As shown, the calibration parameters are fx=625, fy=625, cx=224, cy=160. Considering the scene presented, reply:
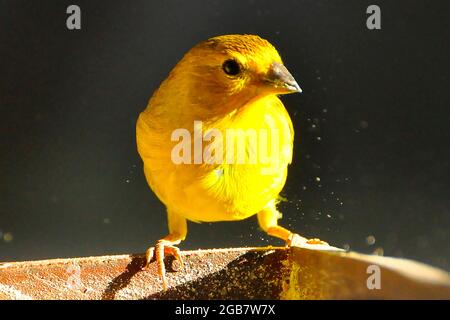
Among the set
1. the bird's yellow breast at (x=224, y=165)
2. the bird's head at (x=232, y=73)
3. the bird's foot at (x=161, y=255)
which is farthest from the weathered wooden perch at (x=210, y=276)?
the bird's head at (x=232, y=73)

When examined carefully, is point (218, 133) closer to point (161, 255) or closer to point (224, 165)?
point (224, 165)

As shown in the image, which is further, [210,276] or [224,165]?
[224,165]

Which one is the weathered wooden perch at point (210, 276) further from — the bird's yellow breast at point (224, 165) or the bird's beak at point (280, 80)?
the bird's beak at point (280, 80)

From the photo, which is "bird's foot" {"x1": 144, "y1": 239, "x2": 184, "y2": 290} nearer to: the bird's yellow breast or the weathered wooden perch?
the weathered wooden perch

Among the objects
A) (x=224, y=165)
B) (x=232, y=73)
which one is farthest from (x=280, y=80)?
(x=224, y=165)

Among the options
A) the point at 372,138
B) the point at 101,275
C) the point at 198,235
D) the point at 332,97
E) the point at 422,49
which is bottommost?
the point at 198,235
